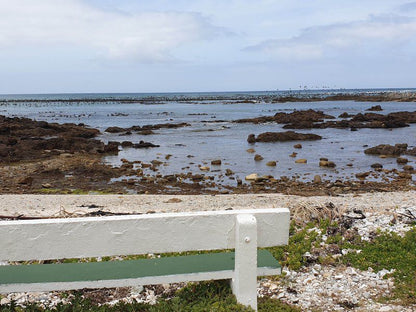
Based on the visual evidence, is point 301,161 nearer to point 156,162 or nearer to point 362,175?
point 362,175

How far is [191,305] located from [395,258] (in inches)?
109

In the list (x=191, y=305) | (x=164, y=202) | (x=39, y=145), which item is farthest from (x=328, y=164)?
(x=191, y=305)

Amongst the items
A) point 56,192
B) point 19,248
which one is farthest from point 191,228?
point 56,192

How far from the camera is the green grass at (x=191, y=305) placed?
335cm

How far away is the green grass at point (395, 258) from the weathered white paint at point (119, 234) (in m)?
1.98

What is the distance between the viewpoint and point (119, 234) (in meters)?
3.05

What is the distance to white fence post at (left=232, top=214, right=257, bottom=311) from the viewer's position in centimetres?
316

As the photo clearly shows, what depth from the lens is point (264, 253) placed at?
3.61m

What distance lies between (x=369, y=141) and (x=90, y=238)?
27828mm

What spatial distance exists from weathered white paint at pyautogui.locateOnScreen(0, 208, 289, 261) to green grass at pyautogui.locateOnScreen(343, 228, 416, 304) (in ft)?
6.49

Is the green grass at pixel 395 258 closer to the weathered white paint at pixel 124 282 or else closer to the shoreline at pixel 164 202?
the weathered white paint at pixel 124 282

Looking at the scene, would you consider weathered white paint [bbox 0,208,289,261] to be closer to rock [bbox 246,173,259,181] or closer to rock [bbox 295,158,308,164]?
rock [bbox 246,173,259,181]

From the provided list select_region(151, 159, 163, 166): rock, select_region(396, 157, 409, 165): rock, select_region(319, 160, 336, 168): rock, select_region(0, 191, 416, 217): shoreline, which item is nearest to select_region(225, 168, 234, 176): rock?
A: select_region(151, 159, 163, 166): rock

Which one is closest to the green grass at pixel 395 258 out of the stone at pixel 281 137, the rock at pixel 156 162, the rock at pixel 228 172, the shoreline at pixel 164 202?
the shoreline at pixel 164 202
